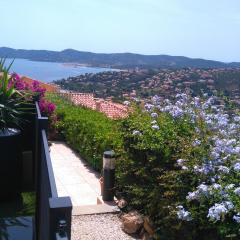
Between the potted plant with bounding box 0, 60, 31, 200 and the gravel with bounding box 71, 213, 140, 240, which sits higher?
the potted plant with bounding box 0, 60, 31, 200

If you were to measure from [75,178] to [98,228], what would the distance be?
254 centimetres

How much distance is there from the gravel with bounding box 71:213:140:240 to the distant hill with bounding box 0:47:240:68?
36.5m

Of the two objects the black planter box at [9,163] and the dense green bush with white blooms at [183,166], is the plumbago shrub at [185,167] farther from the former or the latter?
the black planter box at [9,163]

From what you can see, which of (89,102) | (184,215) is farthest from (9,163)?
(89,102)

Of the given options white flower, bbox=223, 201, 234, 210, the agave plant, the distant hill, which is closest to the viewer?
white flower, bbox=223, 201, 234, 210

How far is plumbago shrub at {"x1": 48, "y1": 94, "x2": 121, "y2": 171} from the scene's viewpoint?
6.75 meters

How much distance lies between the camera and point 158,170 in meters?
4.39

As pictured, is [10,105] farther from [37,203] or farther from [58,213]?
[58,213]

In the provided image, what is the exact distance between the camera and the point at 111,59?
6019 cm

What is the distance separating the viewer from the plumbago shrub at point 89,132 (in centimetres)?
675

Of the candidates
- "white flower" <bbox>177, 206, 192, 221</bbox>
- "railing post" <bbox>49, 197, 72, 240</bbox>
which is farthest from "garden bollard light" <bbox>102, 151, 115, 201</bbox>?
"railing post" <bbox>49, 197, 72, 240</bbox>

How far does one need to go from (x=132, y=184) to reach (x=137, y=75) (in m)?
21.0

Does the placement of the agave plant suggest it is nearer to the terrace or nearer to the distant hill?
the terrace

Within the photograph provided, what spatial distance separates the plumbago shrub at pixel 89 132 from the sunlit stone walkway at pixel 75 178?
0.19 metres
